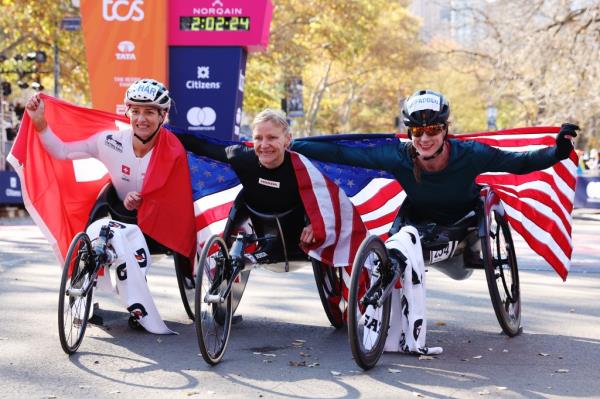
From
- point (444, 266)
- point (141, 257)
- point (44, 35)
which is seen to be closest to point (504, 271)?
point (444, 266)

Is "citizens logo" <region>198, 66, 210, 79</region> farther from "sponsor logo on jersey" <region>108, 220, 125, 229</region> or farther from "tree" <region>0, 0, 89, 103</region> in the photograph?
"tree" <region>0, 0, 89, 103</region>

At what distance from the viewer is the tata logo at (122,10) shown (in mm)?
18188

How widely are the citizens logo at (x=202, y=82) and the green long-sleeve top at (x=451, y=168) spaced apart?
36.3ft

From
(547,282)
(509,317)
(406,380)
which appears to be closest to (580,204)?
(547,282)

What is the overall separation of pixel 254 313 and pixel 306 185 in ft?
6.06

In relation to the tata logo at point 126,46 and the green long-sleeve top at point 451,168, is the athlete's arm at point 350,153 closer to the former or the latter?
the green long-sleeve top at point 451,168

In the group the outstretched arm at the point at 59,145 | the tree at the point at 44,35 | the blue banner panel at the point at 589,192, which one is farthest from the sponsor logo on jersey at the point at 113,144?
the tree at the point at 44,35

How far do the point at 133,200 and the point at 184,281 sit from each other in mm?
835

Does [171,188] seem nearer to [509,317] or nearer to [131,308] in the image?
[131,308]

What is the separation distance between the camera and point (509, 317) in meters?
7.70

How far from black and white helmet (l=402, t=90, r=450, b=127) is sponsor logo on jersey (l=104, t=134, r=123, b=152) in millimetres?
2314

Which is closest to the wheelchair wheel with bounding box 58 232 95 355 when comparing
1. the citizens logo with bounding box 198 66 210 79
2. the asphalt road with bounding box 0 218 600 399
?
the asphalt road with bounding box 0 218 600 399

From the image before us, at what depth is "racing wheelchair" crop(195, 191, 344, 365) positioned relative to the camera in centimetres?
644

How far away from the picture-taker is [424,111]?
22.6ft
